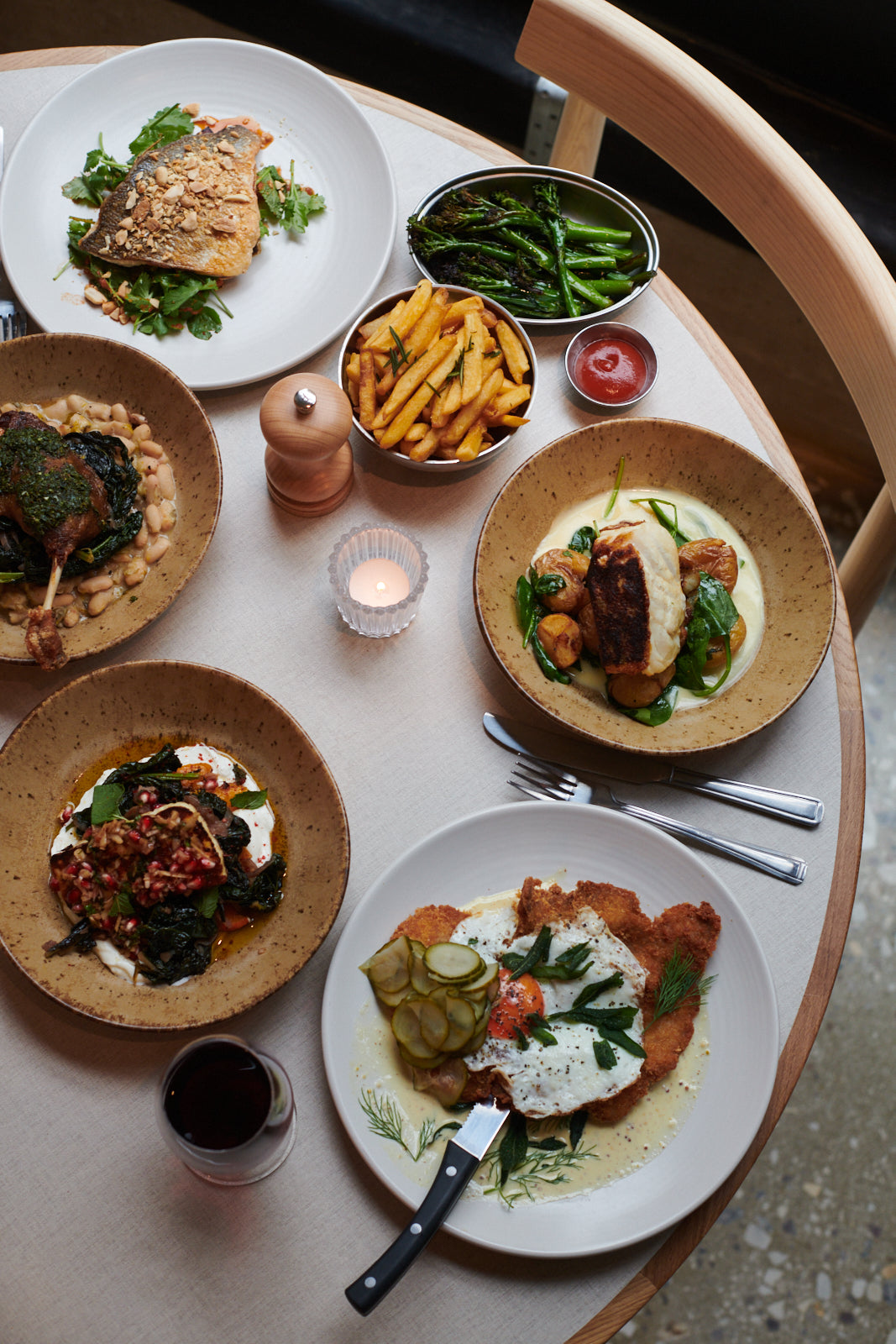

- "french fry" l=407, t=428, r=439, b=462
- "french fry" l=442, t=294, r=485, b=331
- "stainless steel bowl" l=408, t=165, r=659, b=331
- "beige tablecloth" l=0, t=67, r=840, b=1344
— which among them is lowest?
"beige tablecloth" l=0, t=67, r=840, b=1344

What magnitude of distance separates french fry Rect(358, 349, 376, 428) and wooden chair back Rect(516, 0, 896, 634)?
86cm

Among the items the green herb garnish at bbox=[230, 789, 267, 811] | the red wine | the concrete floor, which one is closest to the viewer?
the red wine

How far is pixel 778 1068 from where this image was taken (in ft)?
6.64

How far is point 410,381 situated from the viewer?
2.21m

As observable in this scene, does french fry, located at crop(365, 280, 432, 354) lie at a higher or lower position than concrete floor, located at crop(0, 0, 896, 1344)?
higher

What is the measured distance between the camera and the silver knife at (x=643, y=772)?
2.15 meters

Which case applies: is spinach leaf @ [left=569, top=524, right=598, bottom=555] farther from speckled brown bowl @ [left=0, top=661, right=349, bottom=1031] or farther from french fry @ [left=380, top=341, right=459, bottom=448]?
speckled brown bowl @ [left=0, top=661, right=349, bottom=1031]

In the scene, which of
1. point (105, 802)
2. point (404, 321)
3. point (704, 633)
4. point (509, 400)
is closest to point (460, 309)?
point (404, 321)

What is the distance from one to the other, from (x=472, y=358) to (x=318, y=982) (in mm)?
1427

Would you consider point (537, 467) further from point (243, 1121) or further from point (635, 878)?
point (243, 1121)

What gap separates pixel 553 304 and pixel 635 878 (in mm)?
1450

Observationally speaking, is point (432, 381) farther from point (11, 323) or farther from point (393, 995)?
point (393, 995)

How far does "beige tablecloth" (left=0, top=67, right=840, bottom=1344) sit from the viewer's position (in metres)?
1.86

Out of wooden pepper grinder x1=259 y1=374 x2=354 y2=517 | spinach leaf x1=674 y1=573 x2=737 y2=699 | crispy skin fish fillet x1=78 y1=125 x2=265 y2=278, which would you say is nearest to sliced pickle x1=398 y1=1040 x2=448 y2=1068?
spinach leaf x1=674 y1=573 x2=737 y2=699
